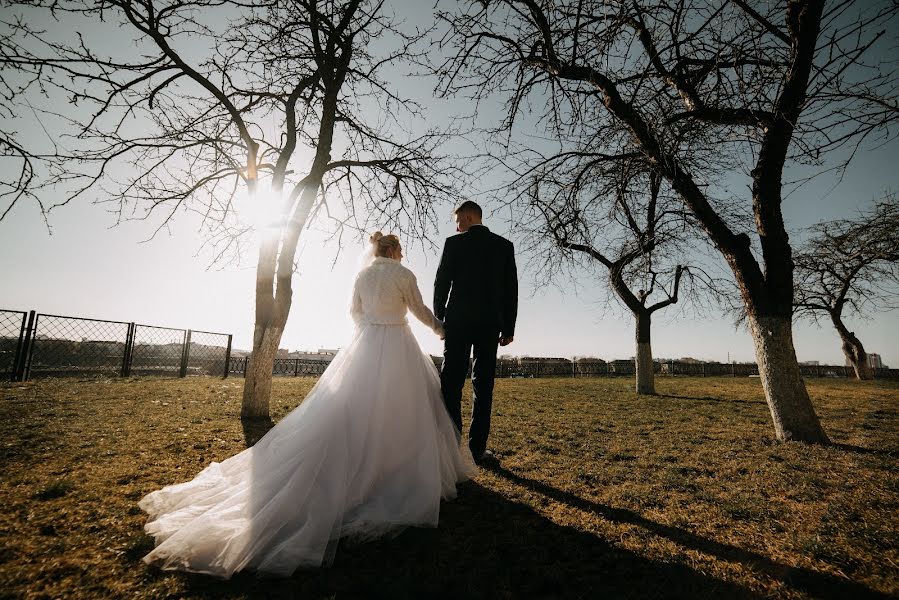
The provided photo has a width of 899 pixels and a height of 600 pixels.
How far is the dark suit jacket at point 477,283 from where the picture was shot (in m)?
3.32

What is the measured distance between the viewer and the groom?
10.8 ft

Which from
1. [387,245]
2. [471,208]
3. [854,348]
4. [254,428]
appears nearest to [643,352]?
[471,208]

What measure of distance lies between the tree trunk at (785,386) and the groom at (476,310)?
11.6 ft

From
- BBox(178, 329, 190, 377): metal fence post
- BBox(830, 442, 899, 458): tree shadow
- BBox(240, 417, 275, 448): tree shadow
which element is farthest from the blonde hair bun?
BBox(178, 329, 190, 377): metal fence post

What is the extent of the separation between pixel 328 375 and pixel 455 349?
3.65ft

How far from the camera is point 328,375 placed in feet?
9.47

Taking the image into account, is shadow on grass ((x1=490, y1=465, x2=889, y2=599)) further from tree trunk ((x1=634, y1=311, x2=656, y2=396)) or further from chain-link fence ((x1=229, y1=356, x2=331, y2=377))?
chain-link fence ((x1=229, y1=356, x2=331, y2=377))

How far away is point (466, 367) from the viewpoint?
10.8 ft

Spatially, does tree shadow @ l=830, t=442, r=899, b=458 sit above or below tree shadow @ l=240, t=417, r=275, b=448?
above

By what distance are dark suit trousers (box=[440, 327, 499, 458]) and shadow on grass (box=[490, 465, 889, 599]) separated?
0.90m

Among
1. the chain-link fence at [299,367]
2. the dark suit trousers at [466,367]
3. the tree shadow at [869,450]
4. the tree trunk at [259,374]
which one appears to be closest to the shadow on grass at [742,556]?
the dark suit trousers at [466,367]

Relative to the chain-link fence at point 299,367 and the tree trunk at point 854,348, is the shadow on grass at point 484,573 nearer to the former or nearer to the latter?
the chain-link fence at point 299,367

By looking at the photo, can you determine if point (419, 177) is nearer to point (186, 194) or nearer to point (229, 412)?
point (186, 194)

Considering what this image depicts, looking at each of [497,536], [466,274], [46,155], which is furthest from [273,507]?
[46,155]
